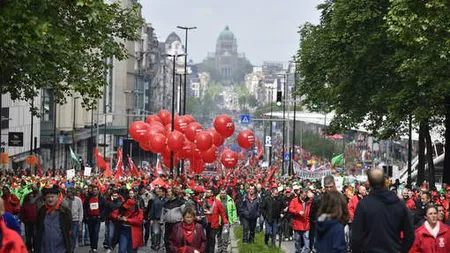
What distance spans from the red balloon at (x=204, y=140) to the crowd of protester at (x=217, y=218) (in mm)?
10607

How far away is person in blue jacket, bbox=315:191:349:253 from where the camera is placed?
1163 centimetres

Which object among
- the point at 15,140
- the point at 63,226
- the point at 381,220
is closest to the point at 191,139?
the point at 15,140

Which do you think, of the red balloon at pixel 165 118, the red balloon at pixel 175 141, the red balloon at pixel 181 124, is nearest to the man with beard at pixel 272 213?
the red balloon at pixel 175 141

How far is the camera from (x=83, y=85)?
31.2 meters

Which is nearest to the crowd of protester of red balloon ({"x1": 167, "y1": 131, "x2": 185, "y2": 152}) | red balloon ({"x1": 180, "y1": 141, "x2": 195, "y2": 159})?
red balloon ({"x1": 167, "y1": 131, "x2": 185, "y2": 152})

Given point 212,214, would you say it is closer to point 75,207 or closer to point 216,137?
point 75,207

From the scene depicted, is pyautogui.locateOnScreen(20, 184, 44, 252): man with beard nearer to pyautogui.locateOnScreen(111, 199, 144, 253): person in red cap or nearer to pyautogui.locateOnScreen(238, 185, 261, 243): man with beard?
pyautogui.locateOnScreen(111, 199, 144, 253): person in red cap

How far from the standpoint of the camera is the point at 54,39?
2334cm

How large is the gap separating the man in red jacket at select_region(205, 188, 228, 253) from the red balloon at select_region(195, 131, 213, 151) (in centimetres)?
2199

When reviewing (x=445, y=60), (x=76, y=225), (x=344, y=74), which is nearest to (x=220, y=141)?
(x=344, y=74)

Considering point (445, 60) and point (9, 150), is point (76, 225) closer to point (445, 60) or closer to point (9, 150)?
point (445, 60)

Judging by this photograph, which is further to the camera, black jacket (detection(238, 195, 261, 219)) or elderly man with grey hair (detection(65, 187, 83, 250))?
black jacket (detection(238, 195, 261, 219))

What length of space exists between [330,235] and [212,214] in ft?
39.2

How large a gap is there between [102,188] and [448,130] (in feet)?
45.9
